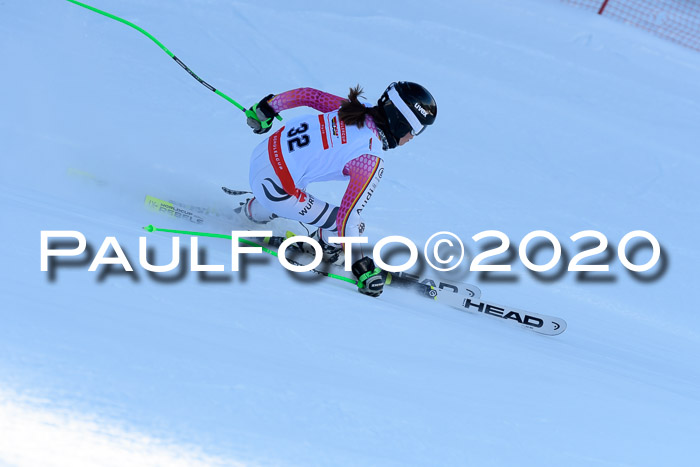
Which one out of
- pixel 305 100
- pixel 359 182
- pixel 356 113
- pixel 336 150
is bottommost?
pixel 359 182

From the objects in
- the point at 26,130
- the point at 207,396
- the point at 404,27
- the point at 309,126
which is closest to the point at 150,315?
the point at 207,396

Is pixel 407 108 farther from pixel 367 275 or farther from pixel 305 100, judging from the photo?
pixel 367 275

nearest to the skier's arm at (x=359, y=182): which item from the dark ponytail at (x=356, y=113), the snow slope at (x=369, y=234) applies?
the dark ponytail at (x=356, y=113)

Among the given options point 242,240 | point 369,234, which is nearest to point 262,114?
point 242,240

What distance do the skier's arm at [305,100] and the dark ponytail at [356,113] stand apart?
403mm

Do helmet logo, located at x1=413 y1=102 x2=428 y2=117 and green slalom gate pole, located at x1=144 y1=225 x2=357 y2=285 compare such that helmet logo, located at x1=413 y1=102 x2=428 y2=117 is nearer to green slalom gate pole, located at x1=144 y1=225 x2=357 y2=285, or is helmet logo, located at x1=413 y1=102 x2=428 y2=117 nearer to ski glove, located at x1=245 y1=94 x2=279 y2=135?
ski glove, located at x1=245 y1=94 x2=279 y2=135

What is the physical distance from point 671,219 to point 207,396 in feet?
13.9

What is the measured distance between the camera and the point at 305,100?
334 centimetres

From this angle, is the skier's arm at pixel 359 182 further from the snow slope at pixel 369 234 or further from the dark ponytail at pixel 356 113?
the snow slope at pixel 369 234

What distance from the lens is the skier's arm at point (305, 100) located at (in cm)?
331

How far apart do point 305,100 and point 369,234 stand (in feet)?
3.86

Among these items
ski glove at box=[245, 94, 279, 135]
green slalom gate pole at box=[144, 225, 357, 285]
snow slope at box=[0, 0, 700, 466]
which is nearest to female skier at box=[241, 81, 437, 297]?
ski glove at box=[245, 94, 279, 135]

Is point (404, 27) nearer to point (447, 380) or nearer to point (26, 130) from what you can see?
point (26, 130)

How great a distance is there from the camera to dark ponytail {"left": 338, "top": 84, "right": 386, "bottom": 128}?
2.87 metres
